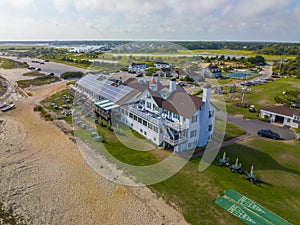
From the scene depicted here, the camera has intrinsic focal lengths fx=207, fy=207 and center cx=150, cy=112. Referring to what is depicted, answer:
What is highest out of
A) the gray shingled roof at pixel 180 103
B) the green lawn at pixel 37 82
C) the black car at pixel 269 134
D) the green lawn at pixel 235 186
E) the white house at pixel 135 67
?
the gray shingled roof at pixel 180 103

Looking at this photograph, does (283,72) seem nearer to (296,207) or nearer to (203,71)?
(203,71)

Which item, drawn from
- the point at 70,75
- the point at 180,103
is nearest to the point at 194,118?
the point at 180,103

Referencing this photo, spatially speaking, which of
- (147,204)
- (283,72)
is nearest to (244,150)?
(147,204)


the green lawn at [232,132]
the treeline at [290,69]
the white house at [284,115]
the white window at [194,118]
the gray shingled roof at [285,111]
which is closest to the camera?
the white window at [194,118]

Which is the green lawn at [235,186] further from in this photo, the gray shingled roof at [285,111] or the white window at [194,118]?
the gray shingled roof at [285,111]

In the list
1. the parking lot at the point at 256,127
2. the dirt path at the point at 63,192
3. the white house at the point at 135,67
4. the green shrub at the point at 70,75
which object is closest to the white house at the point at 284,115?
the parking lot at the point at 256,127

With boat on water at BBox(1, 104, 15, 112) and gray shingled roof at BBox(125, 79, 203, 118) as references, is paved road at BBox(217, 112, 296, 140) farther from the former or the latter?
boat on water at BBox(1, 104, 15, 112)
